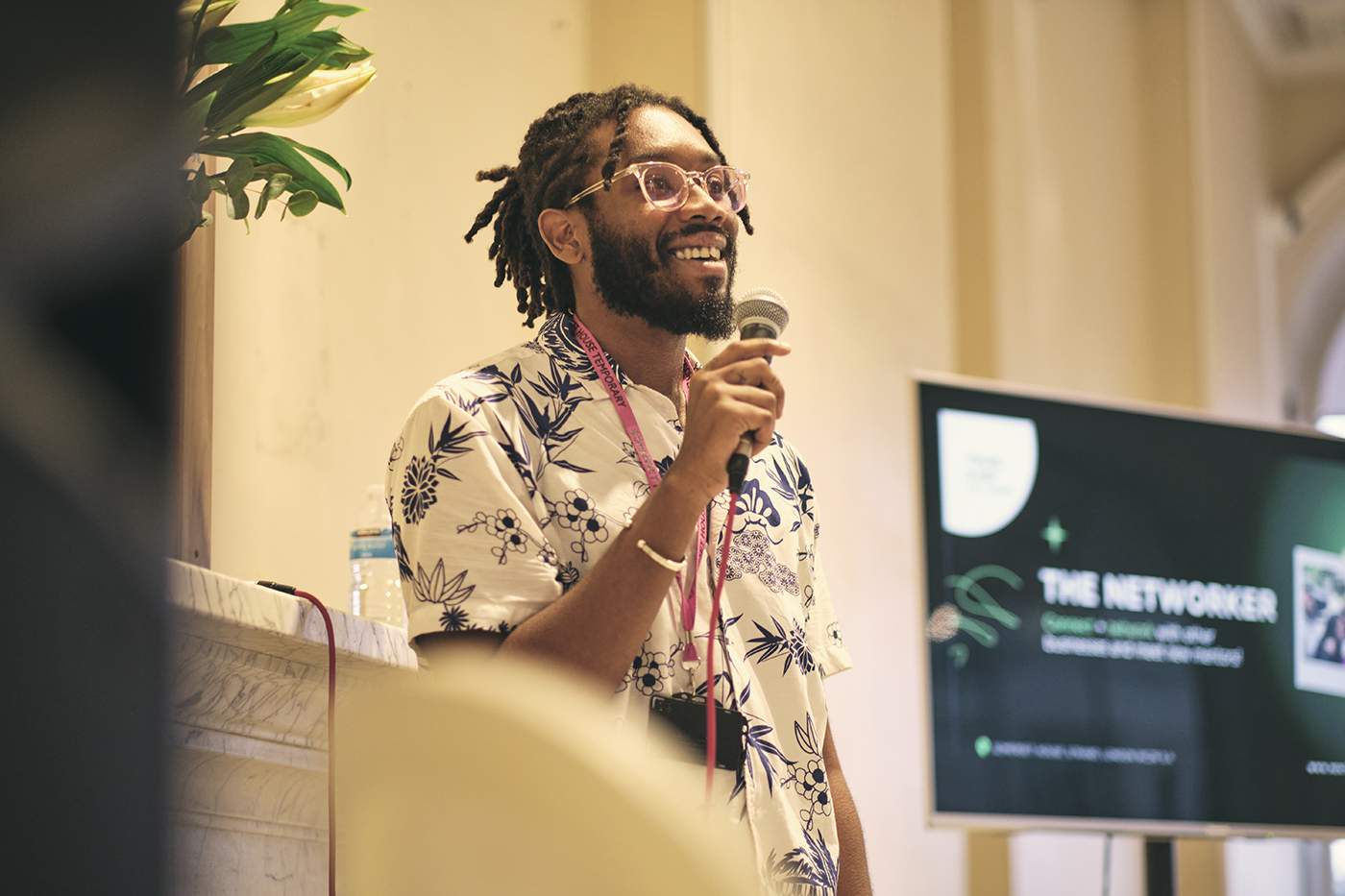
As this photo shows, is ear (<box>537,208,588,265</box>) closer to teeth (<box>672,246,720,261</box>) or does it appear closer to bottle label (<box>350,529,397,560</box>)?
teeth (<box>672,246,720,261</box>)

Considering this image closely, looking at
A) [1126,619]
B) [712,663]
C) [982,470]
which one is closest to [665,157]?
[712,663]

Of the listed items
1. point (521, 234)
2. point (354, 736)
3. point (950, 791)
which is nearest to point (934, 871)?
point (950, 791)

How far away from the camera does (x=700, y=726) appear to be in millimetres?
1217

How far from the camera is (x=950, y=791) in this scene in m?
2.90

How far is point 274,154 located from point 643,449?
484 mm

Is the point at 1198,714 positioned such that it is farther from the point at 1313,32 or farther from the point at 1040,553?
the point at 1313,32

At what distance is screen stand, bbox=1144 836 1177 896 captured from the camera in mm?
3117

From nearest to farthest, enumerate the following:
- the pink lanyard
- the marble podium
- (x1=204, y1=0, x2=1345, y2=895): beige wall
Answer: the marble podium < the pink lanyard < (x1=204, y1=0, x2=1345, y2=895): beige wall

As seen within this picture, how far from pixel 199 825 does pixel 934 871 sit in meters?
2.47

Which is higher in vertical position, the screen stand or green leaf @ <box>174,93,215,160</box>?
green leaf @ <box>174,93,215,160</box>

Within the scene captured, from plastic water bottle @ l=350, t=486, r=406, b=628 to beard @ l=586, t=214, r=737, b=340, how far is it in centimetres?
55

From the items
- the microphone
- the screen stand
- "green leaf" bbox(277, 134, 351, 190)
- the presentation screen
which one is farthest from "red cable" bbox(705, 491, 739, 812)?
the screen stand

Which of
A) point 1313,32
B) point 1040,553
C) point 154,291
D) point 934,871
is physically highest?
point 1313,32

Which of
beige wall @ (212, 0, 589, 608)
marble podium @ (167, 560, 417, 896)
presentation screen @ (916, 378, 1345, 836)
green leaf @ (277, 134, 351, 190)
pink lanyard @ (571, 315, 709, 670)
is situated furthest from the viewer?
presentation screen @ (916, 378, 1345, 836)
